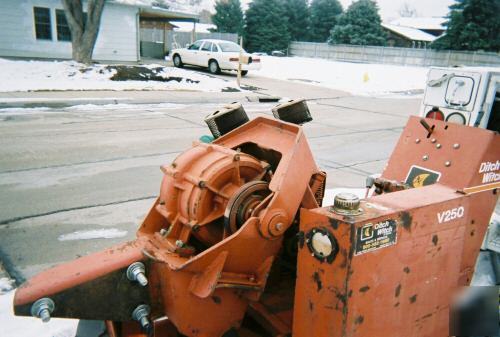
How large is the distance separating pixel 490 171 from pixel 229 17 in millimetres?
47709

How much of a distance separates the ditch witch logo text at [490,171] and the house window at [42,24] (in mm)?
23526

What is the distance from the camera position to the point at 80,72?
53.4 ft

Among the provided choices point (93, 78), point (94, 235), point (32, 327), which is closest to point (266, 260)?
point (32, 327)

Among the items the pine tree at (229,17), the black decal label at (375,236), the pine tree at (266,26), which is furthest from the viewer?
the pine tree at (229,17)

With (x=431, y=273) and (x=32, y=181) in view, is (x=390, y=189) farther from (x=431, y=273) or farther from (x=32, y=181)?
(x=32, y=181)

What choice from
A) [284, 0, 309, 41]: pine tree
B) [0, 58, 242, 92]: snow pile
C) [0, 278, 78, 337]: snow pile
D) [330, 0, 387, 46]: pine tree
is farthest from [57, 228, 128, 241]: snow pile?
[284, 0, 309, 41]: pine tree

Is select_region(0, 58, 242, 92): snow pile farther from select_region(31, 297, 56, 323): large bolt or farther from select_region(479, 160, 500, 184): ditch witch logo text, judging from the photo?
select_region(479, 160, 500, 184): ditch witch logo text

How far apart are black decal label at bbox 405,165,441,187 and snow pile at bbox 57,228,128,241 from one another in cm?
277

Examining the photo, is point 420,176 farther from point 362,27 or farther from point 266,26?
point 362,27

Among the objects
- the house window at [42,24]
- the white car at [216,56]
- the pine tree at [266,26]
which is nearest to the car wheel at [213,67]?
the white car at [216,56]

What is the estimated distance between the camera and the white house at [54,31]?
21.0 meters

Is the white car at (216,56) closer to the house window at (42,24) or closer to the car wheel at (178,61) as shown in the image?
the car wheel at (178,61)

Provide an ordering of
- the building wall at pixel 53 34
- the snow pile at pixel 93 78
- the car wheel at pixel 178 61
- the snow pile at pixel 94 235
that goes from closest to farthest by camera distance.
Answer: the snow pile at pixel 94 235, the snow pile at pixel 93 78, the building wall at pixel 53 34, the car wheel at pixel 178 61

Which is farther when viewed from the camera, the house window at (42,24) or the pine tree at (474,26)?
the pine tree at (474,26)
